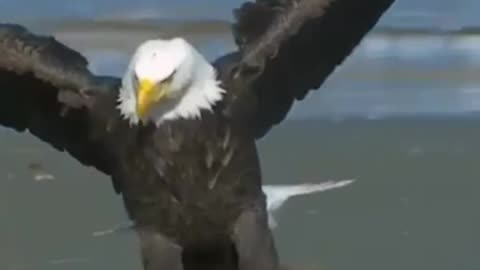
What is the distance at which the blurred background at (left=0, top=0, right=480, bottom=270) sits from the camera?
5129mm

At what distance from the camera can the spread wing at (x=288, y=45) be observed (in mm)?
4812

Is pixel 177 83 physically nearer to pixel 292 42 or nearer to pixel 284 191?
pixel 292 42

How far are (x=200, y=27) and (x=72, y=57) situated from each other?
54.5 inches

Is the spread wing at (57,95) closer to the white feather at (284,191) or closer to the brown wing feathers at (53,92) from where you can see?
the brown wing feathers at (53,92)

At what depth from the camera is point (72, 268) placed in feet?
16.6

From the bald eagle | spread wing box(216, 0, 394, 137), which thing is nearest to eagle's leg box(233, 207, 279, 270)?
the bald eagle

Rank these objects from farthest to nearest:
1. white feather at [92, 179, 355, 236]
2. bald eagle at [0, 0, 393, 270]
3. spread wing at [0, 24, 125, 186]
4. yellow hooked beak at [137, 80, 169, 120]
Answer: white feather at [92, 179, 355, 236]
spread wing at [0, 24, 125, 186]
bald eagle at [0, 0, 393, 270]
yellow hooked beak at [137, 80, 169, 120]

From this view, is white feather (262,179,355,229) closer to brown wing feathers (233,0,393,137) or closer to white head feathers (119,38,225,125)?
brown wing feathers (233,0,393,137)

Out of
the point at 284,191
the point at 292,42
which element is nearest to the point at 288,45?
the point at 292,42

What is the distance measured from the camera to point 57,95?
4875 millimetres

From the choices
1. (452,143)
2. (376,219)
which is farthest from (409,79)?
(376,219)

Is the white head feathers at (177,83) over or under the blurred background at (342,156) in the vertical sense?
over

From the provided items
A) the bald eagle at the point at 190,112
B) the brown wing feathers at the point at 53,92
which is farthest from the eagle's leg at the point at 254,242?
the brown wing feathers at the point at 53,92

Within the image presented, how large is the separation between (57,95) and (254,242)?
45 centimetres
